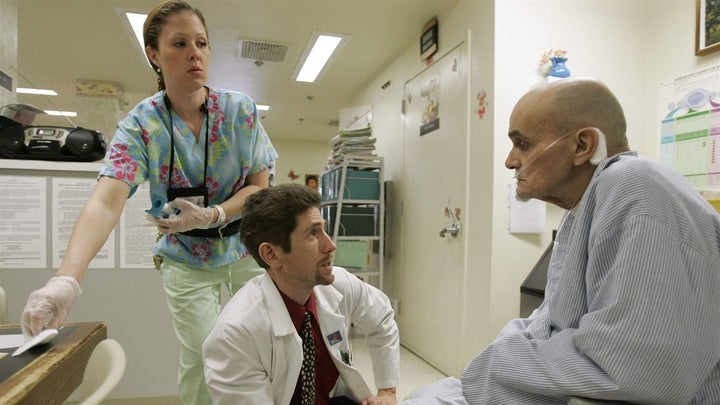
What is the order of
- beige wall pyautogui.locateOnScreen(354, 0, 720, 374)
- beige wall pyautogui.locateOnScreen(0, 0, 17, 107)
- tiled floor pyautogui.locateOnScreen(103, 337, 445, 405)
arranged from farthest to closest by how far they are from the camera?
1. beige wall pyautogui.locateOnScreen(0, 0, 17, 107)
2. beige wall pyautogui.locateOnScreen(354, 0, 720, 374)
3. tiled floor pyautogui.locateOnScreen(103, 337, 445, 405)

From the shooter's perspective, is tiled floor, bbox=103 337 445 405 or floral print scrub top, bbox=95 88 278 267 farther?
tiled floor, bbox=103 337 445 405

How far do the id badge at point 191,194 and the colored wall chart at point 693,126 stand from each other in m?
2.24

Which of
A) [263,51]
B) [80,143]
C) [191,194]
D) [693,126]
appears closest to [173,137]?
[191,194]

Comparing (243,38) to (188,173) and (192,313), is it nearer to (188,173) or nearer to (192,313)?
(188,173)

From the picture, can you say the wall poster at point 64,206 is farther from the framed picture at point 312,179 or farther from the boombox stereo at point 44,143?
the framed picture at point 312,179

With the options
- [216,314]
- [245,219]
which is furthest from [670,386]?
[216,314]

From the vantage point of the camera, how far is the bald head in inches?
33.6

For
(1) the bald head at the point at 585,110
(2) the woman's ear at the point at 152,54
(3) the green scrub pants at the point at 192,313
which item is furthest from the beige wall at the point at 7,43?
(1) the bald head at the point at 585,110

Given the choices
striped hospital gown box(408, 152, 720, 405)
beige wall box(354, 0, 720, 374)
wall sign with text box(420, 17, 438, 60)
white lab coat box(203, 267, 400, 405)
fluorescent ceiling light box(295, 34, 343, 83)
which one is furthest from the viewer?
fluorescent ceiling light box(295, 34, 343, 83)

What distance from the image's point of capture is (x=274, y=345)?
111cm

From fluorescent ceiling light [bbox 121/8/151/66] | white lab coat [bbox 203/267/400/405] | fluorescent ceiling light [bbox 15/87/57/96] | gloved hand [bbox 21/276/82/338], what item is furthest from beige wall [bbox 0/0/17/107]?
fluorescent ceiling light [bbox 15/87/57/96]

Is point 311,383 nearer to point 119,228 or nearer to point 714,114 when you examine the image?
point 119,228

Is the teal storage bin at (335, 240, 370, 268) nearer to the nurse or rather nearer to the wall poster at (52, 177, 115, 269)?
the wall poster at (52, 177, 115, 269)

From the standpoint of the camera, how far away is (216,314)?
54.6 inches
